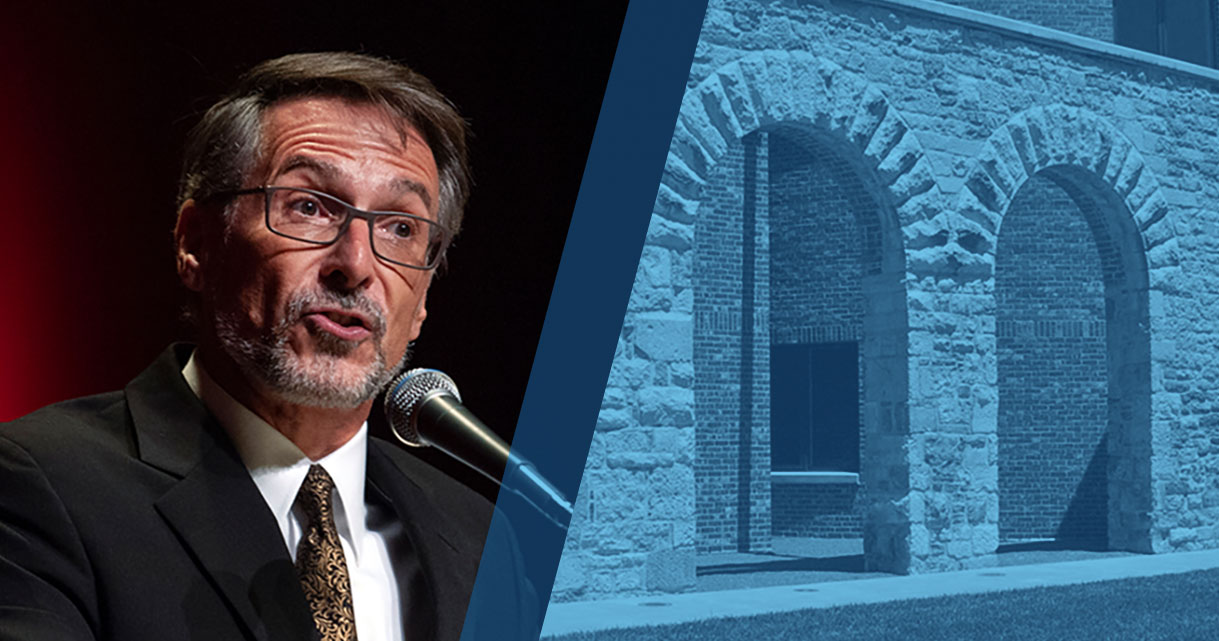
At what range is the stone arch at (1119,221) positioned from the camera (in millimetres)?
9086

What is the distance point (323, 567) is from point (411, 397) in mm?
279

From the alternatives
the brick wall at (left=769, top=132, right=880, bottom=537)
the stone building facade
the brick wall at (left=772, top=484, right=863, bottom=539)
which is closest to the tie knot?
the stone building facade

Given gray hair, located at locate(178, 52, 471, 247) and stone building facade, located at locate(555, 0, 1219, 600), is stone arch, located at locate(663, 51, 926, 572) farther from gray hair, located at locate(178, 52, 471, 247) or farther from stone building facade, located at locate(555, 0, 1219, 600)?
gray hair, located at locate(178, 52, 471, 247)

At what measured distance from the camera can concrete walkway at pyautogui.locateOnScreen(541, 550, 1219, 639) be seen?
6.88 meters

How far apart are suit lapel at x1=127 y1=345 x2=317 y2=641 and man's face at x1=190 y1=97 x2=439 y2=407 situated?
87 millimetres

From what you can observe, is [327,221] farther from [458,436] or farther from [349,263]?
[458,436]

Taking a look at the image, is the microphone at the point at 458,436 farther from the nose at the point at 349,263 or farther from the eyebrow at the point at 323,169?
the eyebrow at the point at 323,169

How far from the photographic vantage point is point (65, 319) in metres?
2.17

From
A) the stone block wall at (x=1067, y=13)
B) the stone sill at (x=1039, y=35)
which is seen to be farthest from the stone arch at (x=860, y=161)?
the stone block wall at (x=1067, y=13)

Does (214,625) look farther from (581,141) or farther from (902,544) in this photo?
(902,544)

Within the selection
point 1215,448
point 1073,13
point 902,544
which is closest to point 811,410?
point 902,544

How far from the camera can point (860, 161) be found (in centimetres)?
884

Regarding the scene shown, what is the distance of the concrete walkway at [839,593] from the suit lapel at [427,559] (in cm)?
540

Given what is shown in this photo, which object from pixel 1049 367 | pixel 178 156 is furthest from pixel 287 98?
pixel 1049 367
